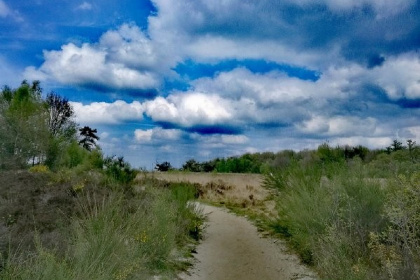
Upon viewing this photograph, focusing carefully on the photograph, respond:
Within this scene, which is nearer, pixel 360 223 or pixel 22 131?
pixel 360 223

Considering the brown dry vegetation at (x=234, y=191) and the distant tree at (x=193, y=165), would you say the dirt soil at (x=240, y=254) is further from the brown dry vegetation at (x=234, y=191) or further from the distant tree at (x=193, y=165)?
the distant tree at (x=193, y=165)

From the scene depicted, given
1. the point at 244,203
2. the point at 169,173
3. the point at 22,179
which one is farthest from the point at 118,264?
the point at 169,173

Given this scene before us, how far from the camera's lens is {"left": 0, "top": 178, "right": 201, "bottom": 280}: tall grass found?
5.50 m

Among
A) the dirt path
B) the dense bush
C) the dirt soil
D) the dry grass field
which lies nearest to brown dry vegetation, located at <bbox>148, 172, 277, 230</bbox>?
the dry grass field

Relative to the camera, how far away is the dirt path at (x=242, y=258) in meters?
9.13

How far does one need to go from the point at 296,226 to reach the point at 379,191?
2.17 meters

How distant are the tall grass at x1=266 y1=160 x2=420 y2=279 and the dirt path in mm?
491

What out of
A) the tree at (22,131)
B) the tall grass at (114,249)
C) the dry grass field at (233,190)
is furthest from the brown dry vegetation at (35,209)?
the tree at (22,131)

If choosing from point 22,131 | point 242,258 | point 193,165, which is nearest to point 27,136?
point 22,131

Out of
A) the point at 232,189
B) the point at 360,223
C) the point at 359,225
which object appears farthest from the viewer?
the point at 232,189

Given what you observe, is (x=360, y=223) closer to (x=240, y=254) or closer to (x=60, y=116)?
(x=240, y=254)

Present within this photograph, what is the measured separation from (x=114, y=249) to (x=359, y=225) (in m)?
4.29

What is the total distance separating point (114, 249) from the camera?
22.6 feet

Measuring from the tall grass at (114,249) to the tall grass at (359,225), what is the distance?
9.07 feet
